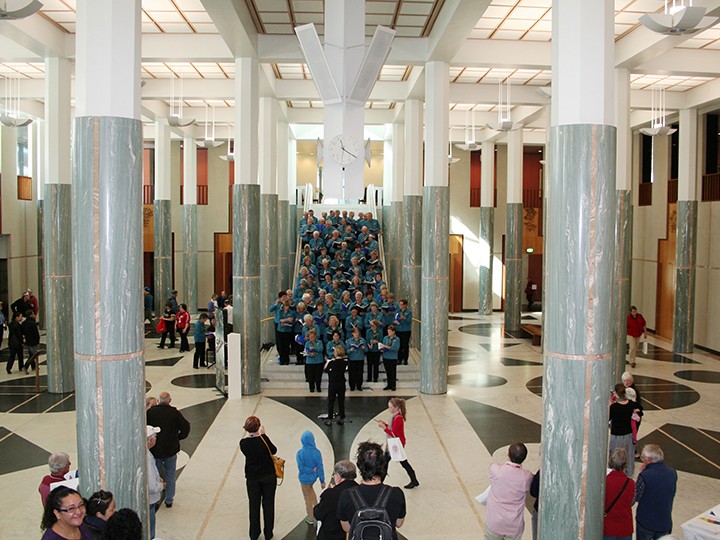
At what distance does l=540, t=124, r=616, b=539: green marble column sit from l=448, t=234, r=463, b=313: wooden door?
81.2 ft

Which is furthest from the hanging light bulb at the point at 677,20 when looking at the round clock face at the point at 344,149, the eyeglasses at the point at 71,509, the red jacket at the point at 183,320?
the red jacket at the point at 183,320

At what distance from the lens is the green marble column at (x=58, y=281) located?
1440 centimetres

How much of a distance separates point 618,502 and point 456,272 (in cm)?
2507

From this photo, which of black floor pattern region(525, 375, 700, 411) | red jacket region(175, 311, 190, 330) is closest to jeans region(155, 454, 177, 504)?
black floor pattern region(525, 375, 700, 411)

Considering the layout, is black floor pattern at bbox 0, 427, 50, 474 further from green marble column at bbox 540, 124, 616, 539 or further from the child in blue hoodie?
green marble column at bbox 540, 124, 616, 539

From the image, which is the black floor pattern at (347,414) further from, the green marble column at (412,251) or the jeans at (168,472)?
the green marble column at (412,251)

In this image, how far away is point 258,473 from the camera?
7.64m

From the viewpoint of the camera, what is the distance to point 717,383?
16344 mm

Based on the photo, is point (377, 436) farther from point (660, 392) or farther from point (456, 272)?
point (456, 272)

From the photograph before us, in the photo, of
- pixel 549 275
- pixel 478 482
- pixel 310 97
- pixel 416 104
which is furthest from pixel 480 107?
pixel 549 275

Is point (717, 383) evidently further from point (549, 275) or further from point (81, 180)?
point (81, 180)

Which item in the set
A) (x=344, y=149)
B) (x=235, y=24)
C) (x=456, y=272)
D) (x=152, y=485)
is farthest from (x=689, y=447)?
(x=456, y=272)

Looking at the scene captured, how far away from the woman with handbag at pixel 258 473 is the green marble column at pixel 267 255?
476 inches

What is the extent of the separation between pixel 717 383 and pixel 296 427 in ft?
33.2
